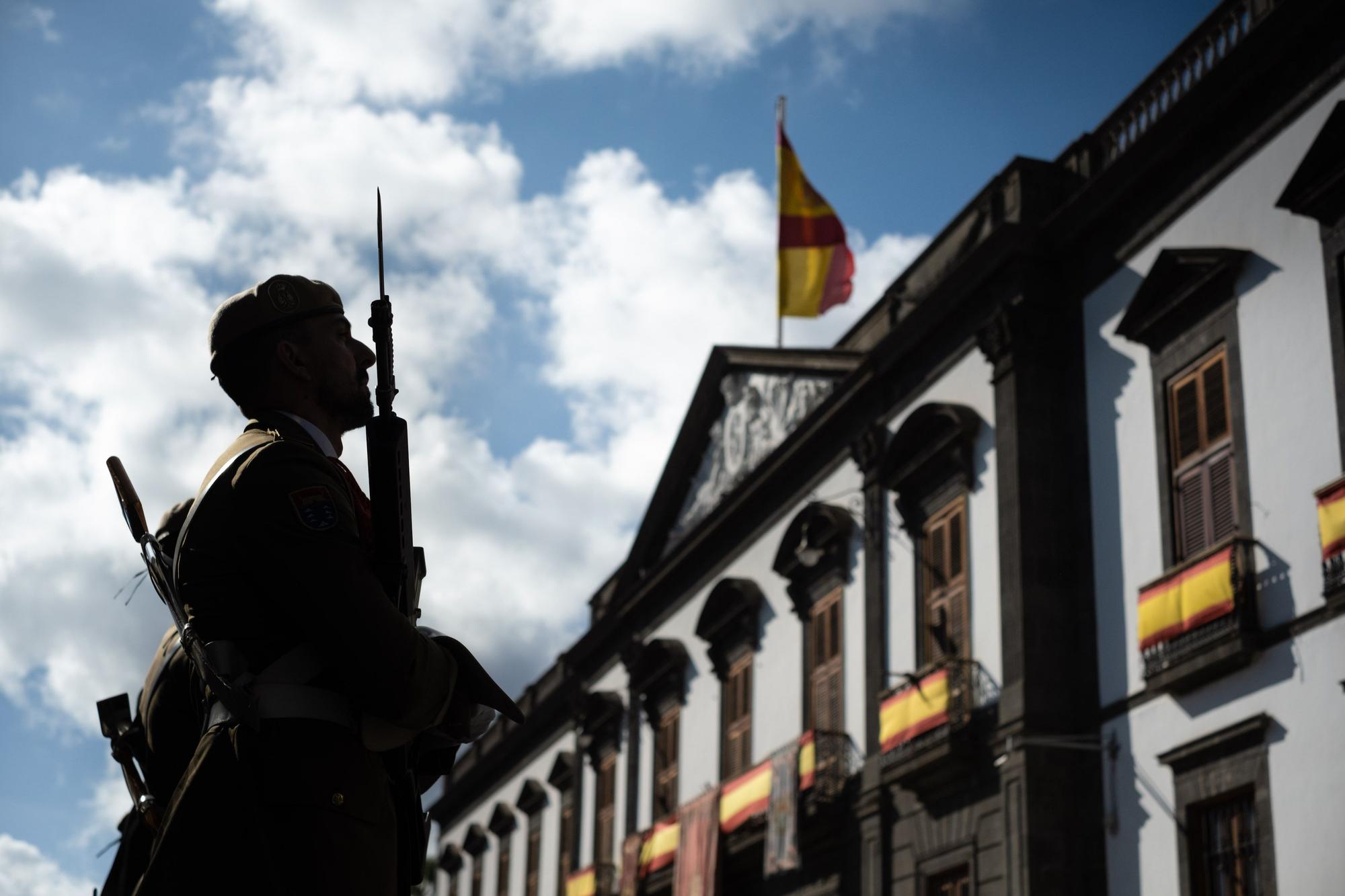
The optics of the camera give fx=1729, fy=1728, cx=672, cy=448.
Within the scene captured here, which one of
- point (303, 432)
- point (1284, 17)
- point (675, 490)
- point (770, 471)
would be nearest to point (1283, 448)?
point (1284, 17)

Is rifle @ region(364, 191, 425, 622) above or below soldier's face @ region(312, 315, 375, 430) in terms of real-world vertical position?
below

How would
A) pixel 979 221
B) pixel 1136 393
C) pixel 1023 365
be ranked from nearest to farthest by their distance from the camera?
pixel 1136 393, pixel 1023 365, pixel 979 221

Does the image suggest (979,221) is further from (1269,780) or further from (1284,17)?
(1269,780)

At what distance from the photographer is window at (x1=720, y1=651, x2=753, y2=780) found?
21.0 meters

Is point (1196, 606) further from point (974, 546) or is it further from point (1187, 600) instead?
point (974, 546)

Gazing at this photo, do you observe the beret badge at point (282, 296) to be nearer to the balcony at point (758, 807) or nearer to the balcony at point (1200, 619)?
the balcony at point (1200, 619)

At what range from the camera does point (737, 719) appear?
21375mm

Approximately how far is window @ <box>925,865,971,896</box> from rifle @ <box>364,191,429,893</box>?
43.3 feet

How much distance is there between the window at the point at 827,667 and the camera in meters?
18.7

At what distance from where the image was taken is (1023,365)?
15.6 meters

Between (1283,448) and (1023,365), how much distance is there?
351 cm

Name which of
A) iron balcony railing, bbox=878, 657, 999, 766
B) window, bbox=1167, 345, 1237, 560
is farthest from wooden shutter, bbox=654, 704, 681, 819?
window, bbox=1167, 345, 1237, 560

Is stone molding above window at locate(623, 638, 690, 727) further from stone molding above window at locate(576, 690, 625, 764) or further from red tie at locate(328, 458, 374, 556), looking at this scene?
red tie at locate(328, 458, 374, 556)

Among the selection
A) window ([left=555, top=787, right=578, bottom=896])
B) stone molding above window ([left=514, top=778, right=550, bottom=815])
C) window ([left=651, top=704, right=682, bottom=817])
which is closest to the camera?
window ([left=651, top=704, right=682, bottom=817])
